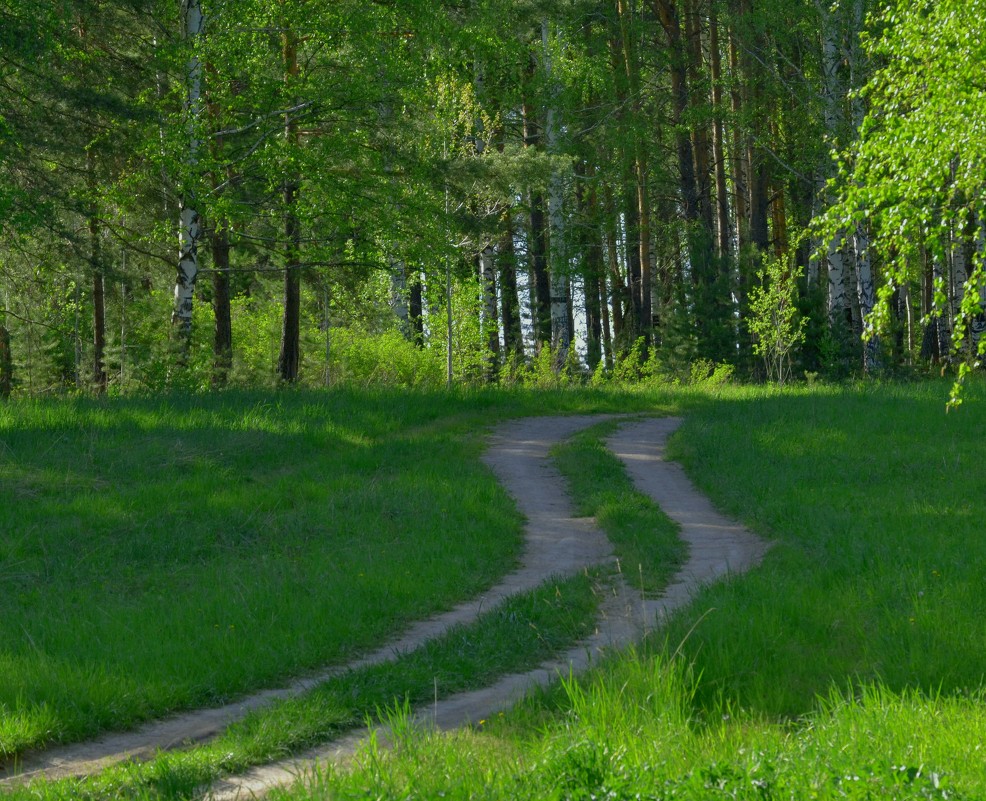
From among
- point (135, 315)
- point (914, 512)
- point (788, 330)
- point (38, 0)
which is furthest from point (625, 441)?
point (135, 315)

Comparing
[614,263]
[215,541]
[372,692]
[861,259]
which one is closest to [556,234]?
[861,259]

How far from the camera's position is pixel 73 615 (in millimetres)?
7789

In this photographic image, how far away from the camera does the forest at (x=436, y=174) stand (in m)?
14.6

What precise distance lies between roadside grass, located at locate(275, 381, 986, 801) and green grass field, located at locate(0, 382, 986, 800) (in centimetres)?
2

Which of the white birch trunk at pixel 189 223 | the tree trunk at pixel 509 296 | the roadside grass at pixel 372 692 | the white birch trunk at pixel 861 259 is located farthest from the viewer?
the tree trunk at pixel 509 296

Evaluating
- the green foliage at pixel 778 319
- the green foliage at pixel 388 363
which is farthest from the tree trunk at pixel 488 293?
the green foliage at pixel 778 319

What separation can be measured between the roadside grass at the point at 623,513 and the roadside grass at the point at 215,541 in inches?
37.7

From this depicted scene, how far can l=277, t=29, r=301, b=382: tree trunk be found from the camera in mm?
20297

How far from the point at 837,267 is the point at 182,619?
65.5ft

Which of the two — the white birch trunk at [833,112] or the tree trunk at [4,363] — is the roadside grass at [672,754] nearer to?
the white birch trunk at [833,112]

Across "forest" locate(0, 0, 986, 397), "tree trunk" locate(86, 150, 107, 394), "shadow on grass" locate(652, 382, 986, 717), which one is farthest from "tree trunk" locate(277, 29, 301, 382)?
"shadow on grass" locate(652, 382, 986, 717)

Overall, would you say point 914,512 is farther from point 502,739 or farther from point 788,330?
point 788,330

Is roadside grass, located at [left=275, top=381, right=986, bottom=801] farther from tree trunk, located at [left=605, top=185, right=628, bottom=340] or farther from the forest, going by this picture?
tree trunk, located at [left=605, top=185, right=628, bottom=340]

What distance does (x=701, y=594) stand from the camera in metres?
7.89
